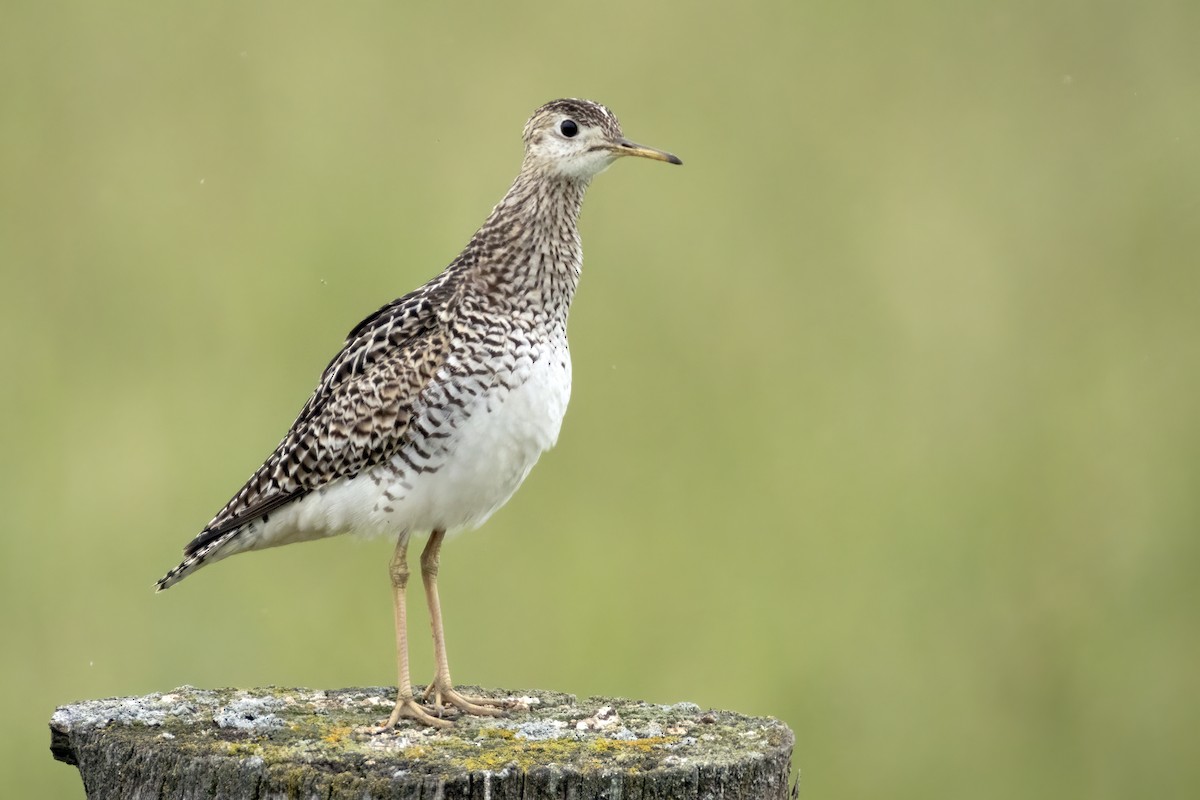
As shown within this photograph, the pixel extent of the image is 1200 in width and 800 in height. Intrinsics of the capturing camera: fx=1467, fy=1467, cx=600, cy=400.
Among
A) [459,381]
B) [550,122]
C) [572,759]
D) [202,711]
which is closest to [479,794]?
[572,759]

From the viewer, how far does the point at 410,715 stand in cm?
654

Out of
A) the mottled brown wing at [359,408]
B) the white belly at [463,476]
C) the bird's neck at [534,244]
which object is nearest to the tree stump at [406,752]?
the white belly at [463,476]

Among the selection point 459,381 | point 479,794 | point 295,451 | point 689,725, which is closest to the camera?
point 479,794

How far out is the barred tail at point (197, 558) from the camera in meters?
7.26

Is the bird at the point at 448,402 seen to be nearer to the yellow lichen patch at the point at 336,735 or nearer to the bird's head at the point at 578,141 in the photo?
the bird's head at the point at 578,141

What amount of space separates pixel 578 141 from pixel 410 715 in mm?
2868

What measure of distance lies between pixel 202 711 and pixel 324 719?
52 centimetres

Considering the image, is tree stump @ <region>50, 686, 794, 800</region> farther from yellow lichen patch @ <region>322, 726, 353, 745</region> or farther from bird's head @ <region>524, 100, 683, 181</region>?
bird's head @ <region>524, 100, 683, 181</region>

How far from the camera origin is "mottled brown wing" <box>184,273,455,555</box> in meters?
6.86

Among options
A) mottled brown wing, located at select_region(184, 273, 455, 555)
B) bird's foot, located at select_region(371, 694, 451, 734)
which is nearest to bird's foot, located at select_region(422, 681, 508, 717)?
bird's foot, located at select_region(371, 694, 451, 734)

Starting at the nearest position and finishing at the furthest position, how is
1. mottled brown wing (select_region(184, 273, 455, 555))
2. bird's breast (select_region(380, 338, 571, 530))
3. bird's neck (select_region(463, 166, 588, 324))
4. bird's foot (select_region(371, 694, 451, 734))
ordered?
1. bird's foot (select_region(371, 694, 451, 734))
2. bird's breast (select_region(380, 338, 571, 530))
3. mottled brown wing (select_region(184, 273, 455, 555))
4. bird's neck (select_region(463, 166, 588, 324))

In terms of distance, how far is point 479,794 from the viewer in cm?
529

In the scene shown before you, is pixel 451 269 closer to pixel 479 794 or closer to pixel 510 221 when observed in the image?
pixel 510 221

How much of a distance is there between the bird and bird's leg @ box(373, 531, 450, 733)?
1 cm
